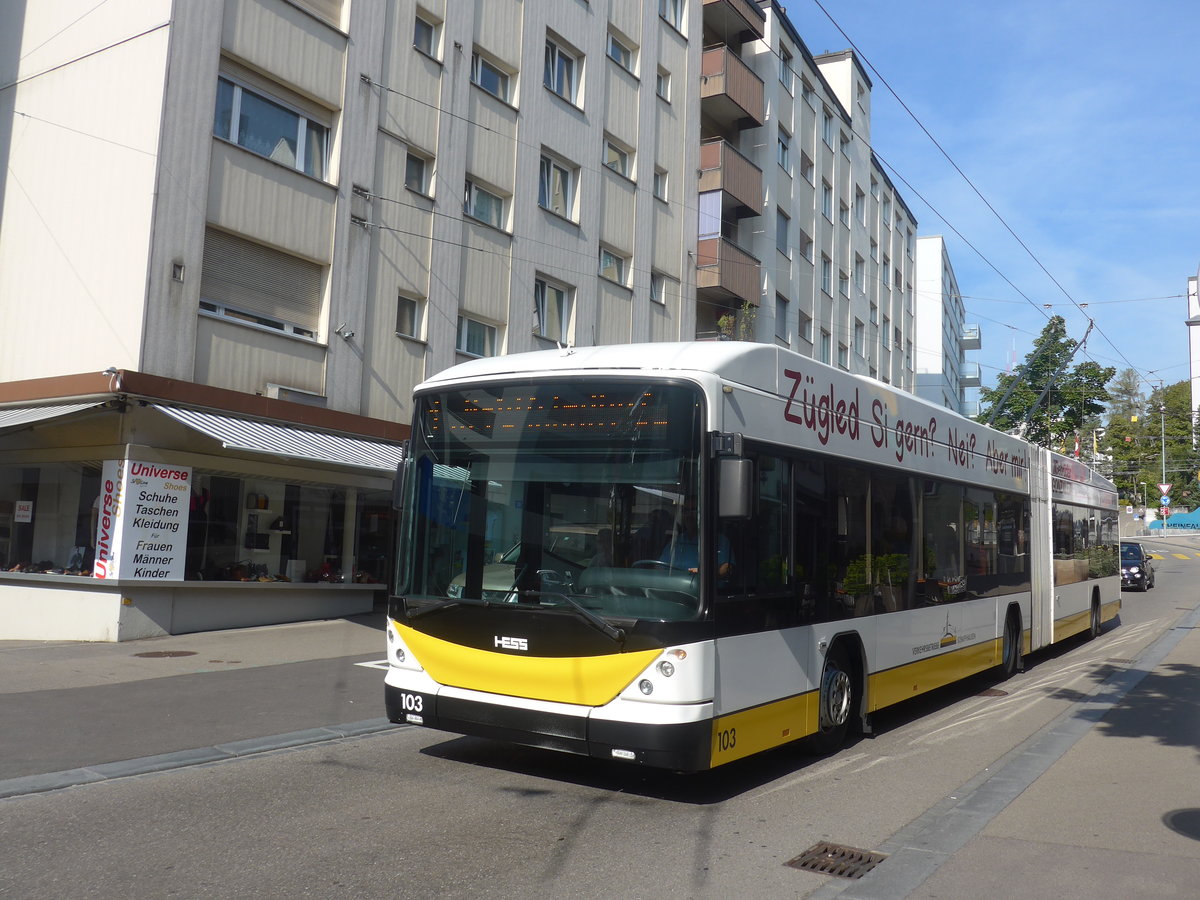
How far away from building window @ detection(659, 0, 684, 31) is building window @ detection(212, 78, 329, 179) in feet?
41.4

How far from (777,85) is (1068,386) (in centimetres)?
1622

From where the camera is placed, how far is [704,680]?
19.8 feet

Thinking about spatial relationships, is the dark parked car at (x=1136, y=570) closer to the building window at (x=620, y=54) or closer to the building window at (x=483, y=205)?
the building window at (x=620, y=54)

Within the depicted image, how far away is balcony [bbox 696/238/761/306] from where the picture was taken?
27.2 metres

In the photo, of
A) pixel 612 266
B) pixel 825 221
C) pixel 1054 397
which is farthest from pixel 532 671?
pixel 1054 397

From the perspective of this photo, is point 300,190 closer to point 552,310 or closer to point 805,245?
point 552,310

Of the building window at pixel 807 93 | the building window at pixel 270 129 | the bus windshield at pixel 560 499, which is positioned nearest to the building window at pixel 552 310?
the building window at pixel 270 129

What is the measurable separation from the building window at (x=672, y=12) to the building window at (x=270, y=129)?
12.6 meters

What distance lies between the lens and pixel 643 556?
6.17 metres

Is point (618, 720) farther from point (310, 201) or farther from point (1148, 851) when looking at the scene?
point (310, 201)

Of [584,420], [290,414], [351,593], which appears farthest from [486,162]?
[584,420]

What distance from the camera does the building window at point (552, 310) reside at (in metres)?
21.9

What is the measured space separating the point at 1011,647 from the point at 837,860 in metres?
8.02

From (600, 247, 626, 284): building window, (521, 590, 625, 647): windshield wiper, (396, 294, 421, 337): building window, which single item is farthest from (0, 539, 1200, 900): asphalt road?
(600, 247, 626, 284): building window
